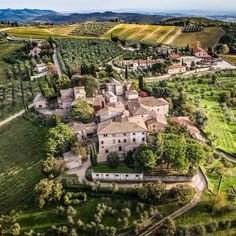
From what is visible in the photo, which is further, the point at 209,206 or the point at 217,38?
the point at 217,38

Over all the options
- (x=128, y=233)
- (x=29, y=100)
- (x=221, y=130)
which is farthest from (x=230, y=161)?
(x=29, y=100)

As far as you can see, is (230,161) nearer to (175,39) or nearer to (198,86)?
(198,86)

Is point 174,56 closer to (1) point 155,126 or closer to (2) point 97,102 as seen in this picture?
(2) point 97,102

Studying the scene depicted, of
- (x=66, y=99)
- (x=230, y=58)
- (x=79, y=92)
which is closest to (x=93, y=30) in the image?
(x=230, y=58)

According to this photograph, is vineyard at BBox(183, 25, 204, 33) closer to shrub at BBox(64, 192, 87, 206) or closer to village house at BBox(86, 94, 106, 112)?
village house at BBox(86, 94, 106, 112)

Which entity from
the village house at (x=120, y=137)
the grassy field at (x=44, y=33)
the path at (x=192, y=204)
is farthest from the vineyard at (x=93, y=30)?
the path at (x=192, y=204)

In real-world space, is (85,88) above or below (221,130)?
above
